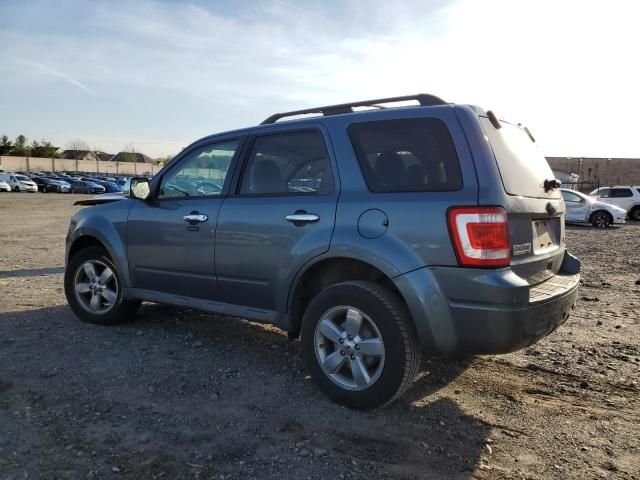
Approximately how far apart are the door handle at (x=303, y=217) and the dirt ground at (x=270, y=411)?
122 centimetres

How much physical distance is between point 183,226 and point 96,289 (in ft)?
4.82

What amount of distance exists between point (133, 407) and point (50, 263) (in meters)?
6.76

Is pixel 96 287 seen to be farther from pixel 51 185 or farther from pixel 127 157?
pixel 127 157

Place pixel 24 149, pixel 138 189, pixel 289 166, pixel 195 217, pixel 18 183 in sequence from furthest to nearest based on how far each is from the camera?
pixel 24 149 → pixel 18 183 → pixel 138 189 → pixel 195 217 → pixel 289 166

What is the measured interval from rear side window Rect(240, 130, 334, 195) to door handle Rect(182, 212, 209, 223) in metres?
0.39

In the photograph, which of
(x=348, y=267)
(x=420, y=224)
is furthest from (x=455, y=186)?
(x=348, y=267)

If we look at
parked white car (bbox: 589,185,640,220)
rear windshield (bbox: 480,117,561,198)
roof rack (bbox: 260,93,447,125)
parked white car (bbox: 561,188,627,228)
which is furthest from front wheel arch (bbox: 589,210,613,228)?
roof rack (bbox: 260,93,447,125)

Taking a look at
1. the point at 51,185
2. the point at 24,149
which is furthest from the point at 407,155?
the point at 24,149

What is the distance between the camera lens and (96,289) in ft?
17.1

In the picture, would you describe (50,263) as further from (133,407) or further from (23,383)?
(133,407)

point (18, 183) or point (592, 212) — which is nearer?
point (592, 212)

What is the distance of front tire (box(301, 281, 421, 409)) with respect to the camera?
3184 mm

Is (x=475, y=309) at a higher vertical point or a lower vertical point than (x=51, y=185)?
higher

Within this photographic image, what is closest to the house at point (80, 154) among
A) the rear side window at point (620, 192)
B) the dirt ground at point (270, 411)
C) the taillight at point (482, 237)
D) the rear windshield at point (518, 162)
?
the rear side window at point (620, 192)
